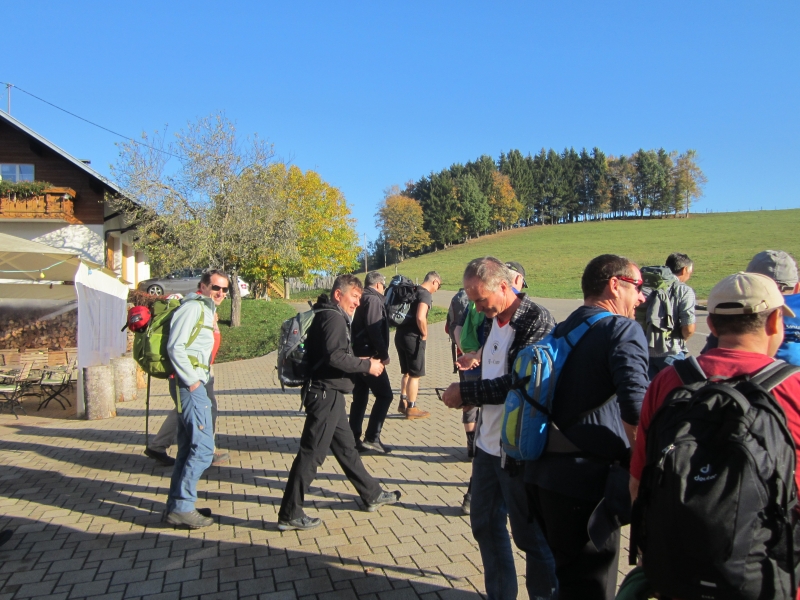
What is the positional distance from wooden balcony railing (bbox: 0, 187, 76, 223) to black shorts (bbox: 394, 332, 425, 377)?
66.2ft

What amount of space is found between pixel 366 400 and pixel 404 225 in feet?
270

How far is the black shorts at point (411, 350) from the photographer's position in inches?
287

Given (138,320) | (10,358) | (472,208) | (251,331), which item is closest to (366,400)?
(138,320)

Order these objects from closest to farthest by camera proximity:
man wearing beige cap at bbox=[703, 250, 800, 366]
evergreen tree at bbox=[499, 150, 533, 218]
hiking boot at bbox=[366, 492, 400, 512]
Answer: man wearing beige cap at bbox=[703, 250, 800, 366] → hiking boot at bbox=[366, 492, 400, 512] → evergreen tree at bbox=[499, 150, 533, 218]

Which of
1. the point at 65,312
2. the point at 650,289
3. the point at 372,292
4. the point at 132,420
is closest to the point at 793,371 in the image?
the point at 650,289

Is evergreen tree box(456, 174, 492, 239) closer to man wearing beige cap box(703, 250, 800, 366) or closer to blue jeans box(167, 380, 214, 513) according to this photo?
blue jeans box(167, 380, 214, 513)

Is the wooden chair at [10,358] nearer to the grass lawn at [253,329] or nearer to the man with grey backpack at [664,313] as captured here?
the grass lawn at [253,329]

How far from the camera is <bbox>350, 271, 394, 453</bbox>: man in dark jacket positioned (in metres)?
6.19

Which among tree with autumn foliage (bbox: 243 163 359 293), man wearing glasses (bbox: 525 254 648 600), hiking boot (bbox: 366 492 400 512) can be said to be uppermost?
tree with autumn foliage (bbox: 243 163 359 293)

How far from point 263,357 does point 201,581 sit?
13016 millimetres

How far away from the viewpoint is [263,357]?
16500 mm

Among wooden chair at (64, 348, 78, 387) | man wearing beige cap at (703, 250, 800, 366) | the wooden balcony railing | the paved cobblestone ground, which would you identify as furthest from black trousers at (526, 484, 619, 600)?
the wooden balcony railing

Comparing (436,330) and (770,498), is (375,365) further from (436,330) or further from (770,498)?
(436,330)

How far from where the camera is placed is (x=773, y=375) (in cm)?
179
